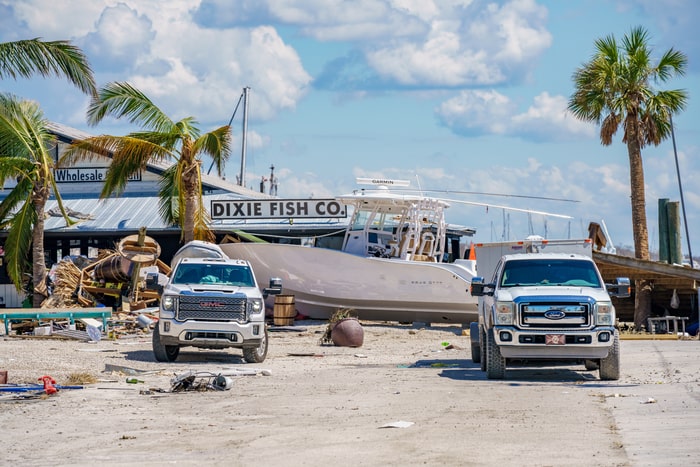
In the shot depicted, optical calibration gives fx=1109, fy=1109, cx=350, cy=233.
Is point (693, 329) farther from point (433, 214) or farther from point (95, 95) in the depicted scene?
point (95, 95)

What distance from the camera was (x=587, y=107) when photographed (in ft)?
113

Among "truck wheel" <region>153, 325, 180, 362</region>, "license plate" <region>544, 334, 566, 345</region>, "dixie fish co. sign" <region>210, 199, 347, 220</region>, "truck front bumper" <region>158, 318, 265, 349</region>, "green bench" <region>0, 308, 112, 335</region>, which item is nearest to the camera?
"license plate" <region>544, 334, 566, 345</region>

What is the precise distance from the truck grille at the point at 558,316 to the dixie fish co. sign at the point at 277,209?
1974cm

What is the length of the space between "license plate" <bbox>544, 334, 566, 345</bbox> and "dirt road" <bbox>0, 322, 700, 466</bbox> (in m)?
0.60

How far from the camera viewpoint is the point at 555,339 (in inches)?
631

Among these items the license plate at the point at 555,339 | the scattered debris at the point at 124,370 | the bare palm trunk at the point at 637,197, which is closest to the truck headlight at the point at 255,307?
the scattered debris at the point at 124,370

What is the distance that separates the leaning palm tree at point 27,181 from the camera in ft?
103

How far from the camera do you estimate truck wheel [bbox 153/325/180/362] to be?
66.6 feet

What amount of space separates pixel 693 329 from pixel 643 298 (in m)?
1.74

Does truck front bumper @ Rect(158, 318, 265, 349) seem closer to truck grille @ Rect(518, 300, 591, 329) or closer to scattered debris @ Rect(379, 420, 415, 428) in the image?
truck grille @ Rect(518, 300, 591, 329)

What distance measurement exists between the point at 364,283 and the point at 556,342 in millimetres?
15052

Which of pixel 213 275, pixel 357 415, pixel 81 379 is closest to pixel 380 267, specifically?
pixel 213 275

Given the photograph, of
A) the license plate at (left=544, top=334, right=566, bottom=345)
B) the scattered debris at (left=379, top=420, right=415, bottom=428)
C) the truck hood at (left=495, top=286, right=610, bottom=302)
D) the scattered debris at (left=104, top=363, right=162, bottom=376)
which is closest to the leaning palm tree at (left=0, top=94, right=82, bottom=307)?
the scattered debris at (left=104, top=363, right=162, bottom=376)

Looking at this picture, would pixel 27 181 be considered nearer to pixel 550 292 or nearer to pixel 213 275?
pixel 213 275
